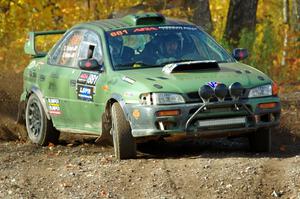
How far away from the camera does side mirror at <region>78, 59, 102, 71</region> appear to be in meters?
10.6

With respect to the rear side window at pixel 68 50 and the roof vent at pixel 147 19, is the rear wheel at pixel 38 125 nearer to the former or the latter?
the rear side window at pixel 68 50

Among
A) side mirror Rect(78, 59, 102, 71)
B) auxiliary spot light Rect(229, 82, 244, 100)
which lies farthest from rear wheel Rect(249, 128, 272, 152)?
side mirror Rect(78, 59, 102, 71)

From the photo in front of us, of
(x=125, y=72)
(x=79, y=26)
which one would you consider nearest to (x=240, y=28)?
(x=79, y=26)

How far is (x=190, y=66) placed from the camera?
1028 centimetres

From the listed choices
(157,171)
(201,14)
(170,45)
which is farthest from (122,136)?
(201,14)

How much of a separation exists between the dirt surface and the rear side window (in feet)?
3.53

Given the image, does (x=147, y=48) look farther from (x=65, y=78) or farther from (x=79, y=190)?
(x=79, y=190)

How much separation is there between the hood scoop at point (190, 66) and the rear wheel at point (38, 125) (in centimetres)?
230

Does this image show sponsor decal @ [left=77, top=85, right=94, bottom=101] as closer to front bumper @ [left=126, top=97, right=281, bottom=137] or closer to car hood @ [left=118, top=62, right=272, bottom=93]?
car hood @ [left=118, top=62, right=272, bottom=93]

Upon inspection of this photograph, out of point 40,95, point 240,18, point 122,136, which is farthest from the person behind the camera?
point 240,18

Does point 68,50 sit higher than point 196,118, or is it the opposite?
point 68,50

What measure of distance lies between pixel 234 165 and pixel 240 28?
41.3 ft

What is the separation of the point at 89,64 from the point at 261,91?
1.95m

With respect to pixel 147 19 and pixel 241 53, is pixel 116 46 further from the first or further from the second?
pixel 241 53
